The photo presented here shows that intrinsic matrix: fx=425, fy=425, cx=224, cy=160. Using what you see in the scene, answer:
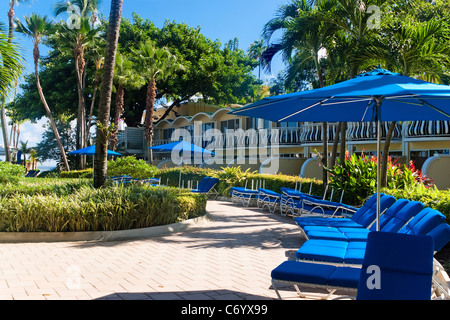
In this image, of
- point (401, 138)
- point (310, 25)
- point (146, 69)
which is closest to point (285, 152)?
point (401, 138)

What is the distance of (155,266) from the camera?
645cm

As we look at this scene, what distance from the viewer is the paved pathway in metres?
5.02

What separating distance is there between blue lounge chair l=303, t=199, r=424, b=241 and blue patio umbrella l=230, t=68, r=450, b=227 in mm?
649

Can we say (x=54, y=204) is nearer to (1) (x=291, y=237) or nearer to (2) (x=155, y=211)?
(2) (x=155, y=211)

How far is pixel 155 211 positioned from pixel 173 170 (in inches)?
491

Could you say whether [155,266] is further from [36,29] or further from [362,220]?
[36,29]

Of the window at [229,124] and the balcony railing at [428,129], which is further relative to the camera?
the window at [229,124]

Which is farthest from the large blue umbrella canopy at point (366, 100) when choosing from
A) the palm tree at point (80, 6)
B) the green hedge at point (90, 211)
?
the palm tree at point (80, 6)

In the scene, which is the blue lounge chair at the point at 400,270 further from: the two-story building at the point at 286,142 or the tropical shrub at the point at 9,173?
the tropical shrub at the point at 9,173

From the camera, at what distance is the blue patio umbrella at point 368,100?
4902 millimetres

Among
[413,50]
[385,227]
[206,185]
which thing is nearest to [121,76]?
[206,185]

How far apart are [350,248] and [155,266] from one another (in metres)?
2.88

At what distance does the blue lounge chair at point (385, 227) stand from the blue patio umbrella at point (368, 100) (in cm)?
65

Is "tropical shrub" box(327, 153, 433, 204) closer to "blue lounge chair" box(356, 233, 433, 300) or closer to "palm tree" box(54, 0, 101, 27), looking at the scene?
"blue lounge chair" box(356, 233, 433, 300)
